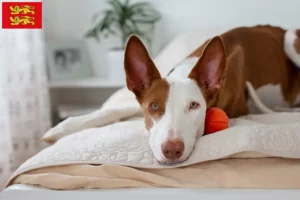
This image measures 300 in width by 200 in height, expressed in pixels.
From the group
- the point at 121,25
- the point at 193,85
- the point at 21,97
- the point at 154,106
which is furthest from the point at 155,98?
the point at 121,25

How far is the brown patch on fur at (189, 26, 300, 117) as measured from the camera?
1722 millimetres

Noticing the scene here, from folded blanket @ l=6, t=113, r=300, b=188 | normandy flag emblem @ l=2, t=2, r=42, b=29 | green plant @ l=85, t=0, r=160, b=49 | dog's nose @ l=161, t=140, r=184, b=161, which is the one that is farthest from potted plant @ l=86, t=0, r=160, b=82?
dog's nose @ l=161, t=140, r=184, b=161

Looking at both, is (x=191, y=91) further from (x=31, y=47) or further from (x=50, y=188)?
(x=31, y=47)

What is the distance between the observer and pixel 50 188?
1136 mm

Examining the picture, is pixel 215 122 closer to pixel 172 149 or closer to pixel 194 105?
pixel 194 105

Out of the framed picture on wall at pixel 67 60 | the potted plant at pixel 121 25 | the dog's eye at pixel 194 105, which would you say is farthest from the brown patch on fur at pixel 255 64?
the framed picture on wall at pixel 67 60

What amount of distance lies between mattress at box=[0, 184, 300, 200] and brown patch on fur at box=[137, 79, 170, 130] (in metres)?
0.25

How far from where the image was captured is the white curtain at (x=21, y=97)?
244 cm

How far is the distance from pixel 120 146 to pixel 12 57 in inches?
61.8

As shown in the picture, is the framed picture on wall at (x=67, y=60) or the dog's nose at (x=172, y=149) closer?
the dog's nose at (x=172, y=149)

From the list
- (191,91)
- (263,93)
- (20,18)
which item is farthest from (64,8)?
(191,91)

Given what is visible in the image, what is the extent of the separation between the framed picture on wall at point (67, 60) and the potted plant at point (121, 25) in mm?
136

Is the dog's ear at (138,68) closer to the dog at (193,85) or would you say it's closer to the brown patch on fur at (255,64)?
the dog at (193,85)

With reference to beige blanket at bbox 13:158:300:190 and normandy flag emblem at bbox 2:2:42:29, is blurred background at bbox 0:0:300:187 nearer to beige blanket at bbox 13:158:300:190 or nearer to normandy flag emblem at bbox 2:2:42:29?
normandy flag emblem at bbox 2:2:42:29
